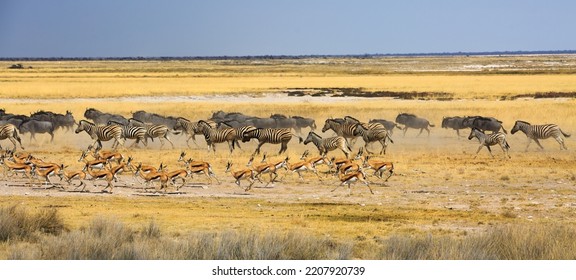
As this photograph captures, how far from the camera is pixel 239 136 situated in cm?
2670

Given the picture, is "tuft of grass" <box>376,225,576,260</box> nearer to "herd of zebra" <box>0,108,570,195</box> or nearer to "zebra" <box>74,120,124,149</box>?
"herd of zebra" <box>0,108,570,195</box>

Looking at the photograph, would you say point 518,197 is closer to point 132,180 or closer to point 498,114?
point 132,180

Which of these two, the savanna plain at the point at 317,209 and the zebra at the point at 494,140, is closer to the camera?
the savanna plain at the point at 317,209

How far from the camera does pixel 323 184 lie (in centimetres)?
1948

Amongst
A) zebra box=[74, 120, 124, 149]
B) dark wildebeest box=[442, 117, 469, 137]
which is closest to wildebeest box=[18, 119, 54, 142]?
zebra box=[74, 120, 124, 149]

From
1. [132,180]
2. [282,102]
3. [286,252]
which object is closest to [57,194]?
[132,180]

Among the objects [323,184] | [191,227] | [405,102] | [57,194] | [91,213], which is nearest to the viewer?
[191,227]

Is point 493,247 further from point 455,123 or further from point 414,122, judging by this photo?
point 455,123

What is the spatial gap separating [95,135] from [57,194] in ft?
32.4

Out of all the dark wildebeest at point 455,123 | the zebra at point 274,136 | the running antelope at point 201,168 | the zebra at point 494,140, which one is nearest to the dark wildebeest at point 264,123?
the zebra at point 274,136

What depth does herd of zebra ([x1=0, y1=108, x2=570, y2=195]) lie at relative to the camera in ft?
61.0

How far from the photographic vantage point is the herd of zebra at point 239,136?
61.0ft

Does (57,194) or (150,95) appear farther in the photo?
(150,95)

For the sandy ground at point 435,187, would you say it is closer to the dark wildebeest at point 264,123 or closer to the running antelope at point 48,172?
the running antelope at point 48,172
